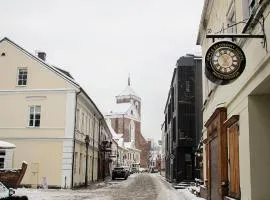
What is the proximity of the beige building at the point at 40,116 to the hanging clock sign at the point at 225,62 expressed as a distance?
21619mm

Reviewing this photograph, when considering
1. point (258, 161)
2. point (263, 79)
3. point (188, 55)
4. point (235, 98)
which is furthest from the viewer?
point (188, 55)

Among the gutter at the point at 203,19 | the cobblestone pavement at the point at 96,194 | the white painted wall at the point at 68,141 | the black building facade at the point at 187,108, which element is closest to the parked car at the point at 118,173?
the black building facade at the point at 187,108

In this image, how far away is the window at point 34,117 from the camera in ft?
98.8

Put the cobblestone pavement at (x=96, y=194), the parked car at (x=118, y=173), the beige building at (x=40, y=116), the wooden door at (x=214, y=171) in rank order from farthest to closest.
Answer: the parked car at (x=118, y=173) < the beige building at (x=40, y=116) < the cobblestone pavement at (x=96, y=194) < the wooden door at (x=214, y=171)

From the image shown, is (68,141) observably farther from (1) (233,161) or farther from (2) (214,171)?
(1) (233,161)

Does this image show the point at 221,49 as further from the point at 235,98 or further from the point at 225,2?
the point at 225,2

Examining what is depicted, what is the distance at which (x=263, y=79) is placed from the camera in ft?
27.0

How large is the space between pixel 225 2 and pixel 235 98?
3509mm

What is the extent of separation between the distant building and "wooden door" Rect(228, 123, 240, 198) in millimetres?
101514

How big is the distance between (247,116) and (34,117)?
2240 cm

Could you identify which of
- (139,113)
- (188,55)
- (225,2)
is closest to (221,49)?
(225,2)

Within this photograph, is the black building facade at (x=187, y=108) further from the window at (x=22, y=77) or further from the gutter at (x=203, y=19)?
the gutter at (x=203, y=19)

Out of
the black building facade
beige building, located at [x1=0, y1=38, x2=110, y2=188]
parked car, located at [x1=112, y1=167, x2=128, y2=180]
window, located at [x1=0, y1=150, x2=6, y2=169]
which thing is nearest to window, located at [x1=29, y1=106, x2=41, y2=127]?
beige building, located at [x1=0, y1=38, x2=110, y2=188]

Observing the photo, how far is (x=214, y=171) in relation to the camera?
15266mm
